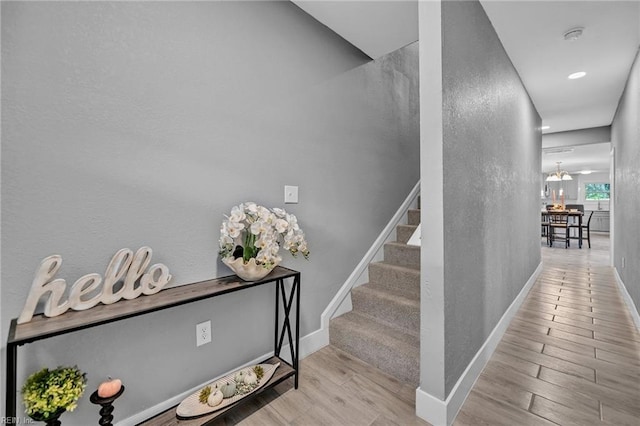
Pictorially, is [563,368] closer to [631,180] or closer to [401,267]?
[401,267]

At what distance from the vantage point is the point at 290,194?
2.03 metres

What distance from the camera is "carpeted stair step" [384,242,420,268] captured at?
8.47 feet

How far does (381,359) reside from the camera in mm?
1982

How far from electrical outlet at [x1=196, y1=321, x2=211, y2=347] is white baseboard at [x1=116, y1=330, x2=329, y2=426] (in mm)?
239

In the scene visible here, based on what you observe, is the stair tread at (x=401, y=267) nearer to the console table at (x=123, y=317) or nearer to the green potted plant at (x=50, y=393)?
the console table at (x=123, y=317)

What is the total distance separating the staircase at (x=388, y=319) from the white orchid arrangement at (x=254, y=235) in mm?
966

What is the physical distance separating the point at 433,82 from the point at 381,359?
176 cm

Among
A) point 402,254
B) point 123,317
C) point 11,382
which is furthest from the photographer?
point 402,254

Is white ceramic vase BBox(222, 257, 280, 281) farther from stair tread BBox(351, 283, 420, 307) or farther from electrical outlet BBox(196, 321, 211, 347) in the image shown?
stair tread BBox(351, 283, 420, 307)

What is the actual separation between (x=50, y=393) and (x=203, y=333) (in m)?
0.68

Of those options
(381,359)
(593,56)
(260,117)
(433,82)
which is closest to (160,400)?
(381,359)

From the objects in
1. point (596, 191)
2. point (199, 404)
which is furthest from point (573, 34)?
point (596, 191)

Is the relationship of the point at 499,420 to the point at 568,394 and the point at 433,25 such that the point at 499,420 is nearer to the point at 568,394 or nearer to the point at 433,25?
the point at 568,394

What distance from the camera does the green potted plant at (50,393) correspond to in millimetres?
1006
